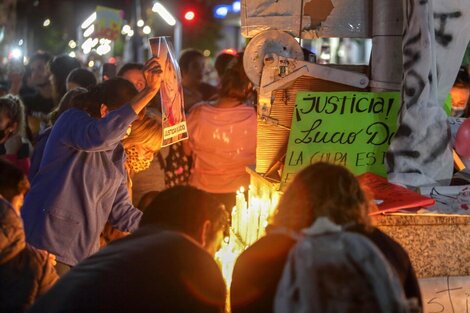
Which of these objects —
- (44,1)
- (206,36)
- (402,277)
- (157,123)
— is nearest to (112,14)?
(157,123)

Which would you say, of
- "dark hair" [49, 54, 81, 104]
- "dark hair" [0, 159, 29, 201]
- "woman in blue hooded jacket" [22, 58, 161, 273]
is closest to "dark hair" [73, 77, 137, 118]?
"woman in blue hooded jacket" [22, 58, 161, 273]

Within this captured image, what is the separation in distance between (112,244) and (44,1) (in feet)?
171

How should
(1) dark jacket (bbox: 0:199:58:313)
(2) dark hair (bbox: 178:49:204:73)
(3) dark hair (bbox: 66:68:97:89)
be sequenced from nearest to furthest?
(1) dark jacket (bbox: 0:199:58:313) < (3) dark hair (bbox: 66:68:97:89) < (2) dark hair (bbox: 178:49:204:73)

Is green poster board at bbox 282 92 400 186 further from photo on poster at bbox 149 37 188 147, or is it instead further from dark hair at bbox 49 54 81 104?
dark hair at bbox 49 54 81 104

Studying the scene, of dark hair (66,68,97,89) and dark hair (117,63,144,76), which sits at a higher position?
dark hair (117,63,144,76)

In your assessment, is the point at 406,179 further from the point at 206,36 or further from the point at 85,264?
the point at 206,36

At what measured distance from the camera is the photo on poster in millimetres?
5238

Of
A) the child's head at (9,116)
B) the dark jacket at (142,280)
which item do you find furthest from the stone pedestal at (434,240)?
the child's head at (9,116)

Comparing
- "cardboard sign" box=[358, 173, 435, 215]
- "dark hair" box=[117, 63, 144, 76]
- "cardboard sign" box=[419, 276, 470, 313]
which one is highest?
"dark hair" box=[117, 63, 144, 76]

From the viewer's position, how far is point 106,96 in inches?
209

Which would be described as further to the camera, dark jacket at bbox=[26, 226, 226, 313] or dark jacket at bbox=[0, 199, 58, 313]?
dark jacket at bbox=[0, 199, 58, 313]

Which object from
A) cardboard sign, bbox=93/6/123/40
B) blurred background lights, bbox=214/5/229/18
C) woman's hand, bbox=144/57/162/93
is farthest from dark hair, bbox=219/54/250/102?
blurred background lights, bbox=214/5/229/18

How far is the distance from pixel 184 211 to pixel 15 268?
0.91 metres

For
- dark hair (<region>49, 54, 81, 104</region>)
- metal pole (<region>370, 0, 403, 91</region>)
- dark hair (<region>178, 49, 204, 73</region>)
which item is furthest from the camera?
dark hair (<region>178, 49, 204, 73</region>)
